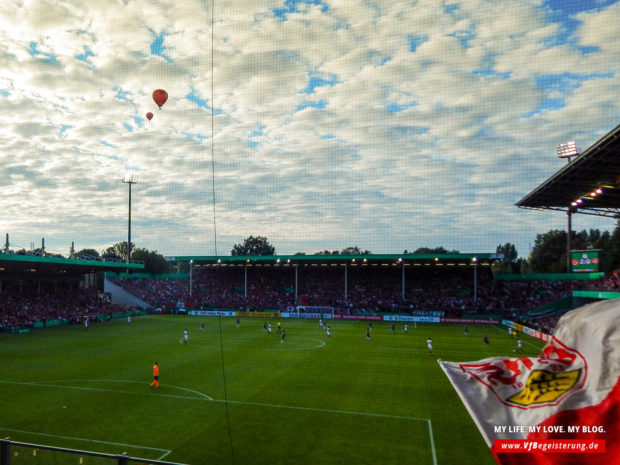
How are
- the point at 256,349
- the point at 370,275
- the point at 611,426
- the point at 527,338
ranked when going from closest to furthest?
1. the point at 611,426
2. the point at 256,349
3. the point at 527,338
4. the point at 370,275

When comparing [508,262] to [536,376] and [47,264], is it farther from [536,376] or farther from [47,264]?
[536,376]

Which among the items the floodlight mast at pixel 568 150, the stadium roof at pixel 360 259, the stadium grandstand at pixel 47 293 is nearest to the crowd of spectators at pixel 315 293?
the stadium grandstand at pixel 47 293

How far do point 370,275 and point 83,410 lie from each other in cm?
5118

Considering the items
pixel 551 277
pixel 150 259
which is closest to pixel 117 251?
pixel 150 259

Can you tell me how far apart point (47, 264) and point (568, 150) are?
5310 cm

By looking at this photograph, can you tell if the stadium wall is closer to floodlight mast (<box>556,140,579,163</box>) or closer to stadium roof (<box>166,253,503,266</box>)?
stadium roof (<box>166,253,503,266</box>)

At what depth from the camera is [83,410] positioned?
15.3 m

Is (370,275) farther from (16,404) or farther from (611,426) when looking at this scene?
(611,426)

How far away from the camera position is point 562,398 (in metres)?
2.97

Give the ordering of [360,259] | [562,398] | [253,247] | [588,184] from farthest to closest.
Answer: [253,247], [360,259], [588,184], [562,398]

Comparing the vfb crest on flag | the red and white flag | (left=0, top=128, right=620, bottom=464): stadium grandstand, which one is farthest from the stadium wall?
the red and white flag

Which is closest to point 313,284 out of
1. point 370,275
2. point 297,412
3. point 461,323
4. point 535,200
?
point 370,275

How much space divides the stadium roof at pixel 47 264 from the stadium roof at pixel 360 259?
1268 cm

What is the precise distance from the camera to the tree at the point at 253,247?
108938 mm
